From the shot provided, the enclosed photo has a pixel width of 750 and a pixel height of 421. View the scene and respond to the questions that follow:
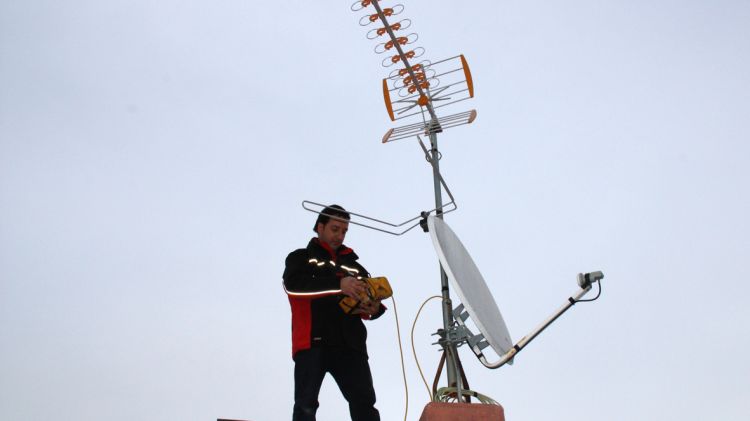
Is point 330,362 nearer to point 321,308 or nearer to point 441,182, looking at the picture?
point 321,308

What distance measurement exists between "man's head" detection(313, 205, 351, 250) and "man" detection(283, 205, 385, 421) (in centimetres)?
2

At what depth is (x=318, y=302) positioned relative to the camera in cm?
475

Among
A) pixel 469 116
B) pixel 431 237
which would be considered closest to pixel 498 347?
pixel 431 237

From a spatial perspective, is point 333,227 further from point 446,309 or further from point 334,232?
point 446,309

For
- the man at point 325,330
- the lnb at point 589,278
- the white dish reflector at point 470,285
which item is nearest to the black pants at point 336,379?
the man at point 325,330

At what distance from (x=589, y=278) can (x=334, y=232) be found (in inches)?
62.1

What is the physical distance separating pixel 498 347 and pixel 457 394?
14.0 inches

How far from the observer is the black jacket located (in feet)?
15.2

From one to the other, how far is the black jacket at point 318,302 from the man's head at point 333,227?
0.22 feet

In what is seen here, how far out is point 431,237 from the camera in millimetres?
4359

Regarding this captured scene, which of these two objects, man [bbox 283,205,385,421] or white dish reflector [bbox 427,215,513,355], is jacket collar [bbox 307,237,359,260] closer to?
man [bbox 283,205,385,421]

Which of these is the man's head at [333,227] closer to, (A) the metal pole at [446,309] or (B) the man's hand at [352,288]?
(B) the man's hand at [352,288]

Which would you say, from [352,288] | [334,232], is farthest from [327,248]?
[352,288]

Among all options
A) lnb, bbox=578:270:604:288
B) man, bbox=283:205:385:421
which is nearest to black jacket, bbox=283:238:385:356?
man, bbox=283:205:385:421
